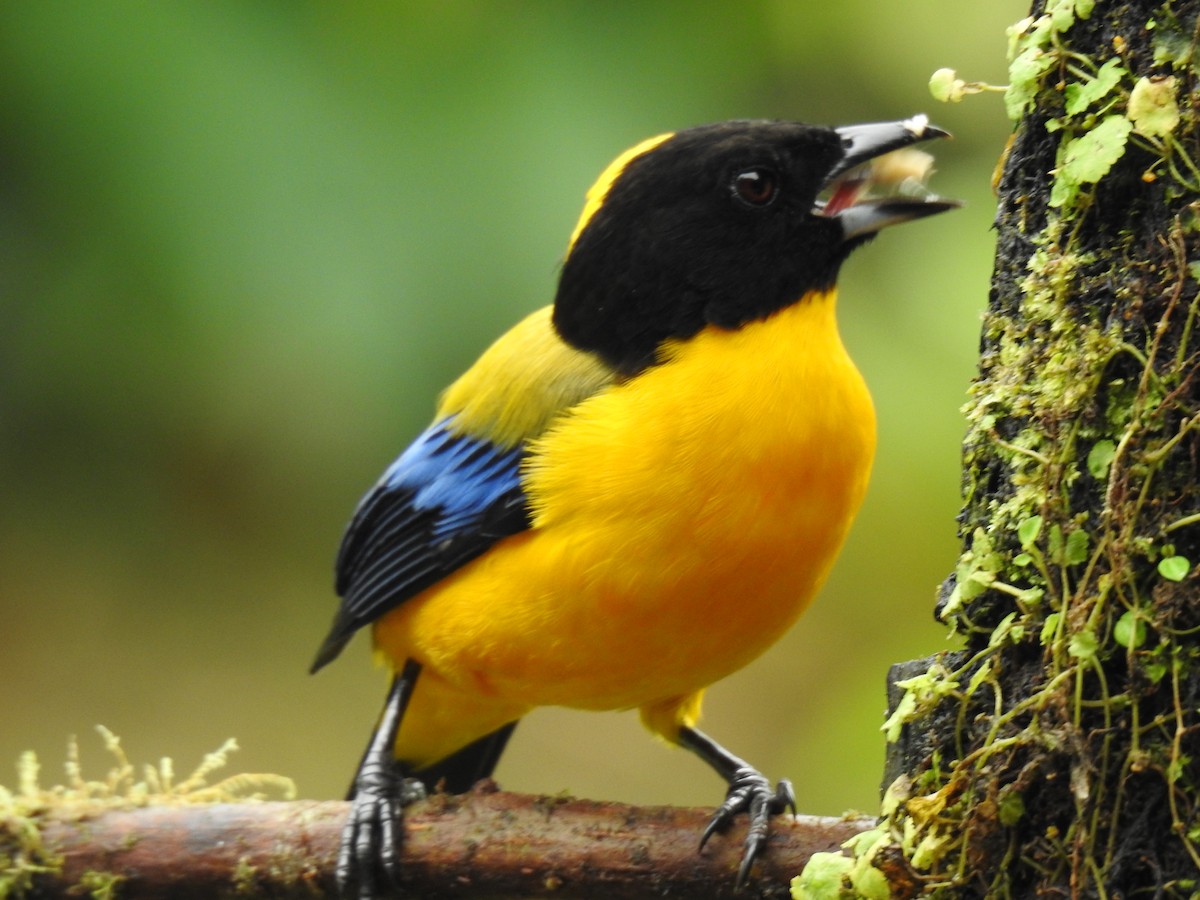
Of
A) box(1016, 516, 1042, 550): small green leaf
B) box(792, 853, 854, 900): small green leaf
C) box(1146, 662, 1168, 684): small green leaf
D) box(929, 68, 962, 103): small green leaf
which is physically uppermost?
box(929, 68, 962, 103): small green leaf

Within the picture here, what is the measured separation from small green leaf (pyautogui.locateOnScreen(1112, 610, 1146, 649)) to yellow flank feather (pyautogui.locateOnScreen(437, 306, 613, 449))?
1.75 meters

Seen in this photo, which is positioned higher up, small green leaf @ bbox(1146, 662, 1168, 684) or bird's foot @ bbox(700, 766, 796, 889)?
small green leaf @ bbox(1146, 662, 1168, 684)

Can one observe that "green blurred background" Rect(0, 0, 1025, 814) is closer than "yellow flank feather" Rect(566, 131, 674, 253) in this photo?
No

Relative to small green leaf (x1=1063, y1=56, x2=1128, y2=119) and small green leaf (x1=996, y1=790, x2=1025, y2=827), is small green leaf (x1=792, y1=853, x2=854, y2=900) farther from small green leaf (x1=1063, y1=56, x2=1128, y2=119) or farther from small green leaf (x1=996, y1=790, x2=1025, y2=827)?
small green leaf (x1=1063, y1=56, x2=1128, y2=119)

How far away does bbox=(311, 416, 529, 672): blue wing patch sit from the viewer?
3.55m

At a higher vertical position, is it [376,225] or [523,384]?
[376,225]

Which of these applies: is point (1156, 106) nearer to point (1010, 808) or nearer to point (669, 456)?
point (1010, 808)

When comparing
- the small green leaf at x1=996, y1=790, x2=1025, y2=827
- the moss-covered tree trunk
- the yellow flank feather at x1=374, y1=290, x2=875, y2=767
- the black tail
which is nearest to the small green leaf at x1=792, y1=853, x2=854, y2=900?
the moss-covered tree trunk

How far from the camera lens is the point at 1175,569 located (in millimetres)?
1814

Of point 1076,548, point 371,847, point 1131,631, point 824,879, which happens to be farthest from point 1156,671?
point 371,847

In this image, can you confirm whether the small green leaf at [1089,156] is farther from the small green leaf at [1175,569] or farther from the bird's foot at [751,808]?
the bird's foot at [751,808]

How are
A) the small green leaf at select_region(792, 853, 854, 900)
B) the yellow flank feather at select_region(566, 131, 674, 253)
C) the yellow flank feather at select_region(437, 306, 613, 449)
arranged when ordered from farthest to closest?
the yellow flank feather at select_region(566, 131, 674, 253) → the yellow flank feather at select_region(437, 306, 613, 449) → the small green leaf at select_region(792, 853, 854, 900)

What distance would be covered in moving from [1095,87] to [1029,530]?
1.96ft

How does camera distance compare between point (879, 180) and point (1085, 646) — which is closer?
point (1085, 646)
